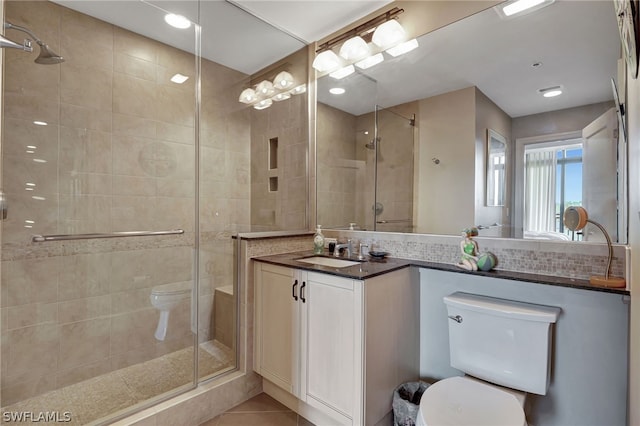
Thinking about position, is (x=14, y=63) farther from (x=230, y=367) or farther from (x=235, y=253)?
(x=230, y=367)

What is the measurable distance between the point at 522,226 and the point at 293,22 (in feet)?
6.80

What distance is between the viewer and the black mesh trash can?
4.89 feet

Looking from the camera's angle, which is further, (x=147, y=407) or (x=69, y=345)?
(x=69, y=345)

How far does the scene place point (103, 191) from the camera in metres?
2.09

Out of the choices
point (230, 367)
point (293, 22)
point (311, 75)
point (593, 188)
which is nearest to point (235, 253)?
point (230, 367)

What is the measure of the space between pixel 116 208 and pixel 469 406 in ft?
7.86

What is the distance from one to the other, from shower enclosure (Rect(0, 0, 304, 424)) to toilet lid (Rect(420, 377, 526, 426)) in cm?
133

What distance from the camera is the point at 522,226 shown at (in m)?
1.54

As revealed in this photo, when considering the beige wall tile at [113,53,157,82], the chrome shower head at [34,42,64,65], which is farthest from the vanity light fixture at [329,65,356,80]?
the chrome shower head at [34,42,64,65]

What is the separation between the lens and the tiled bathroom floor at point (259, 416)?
1716 mm

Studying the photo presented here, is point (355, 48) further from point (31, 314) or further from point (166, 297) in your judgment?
point (31, 314)

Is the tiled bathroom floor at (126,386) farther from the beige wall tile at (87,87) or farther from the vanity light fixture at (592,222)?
the vanity light fixture at (592,222)

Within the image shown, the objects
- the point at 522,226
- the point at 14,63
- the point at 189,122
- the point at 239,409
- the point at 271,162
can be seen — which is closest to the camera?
the point at 522,226

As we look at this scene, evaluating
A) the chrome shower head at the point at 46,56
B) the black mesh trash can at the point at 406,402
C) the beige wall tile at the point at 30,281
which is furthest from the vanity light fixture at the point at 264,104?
the black mesh trash can at the point at 406,402
